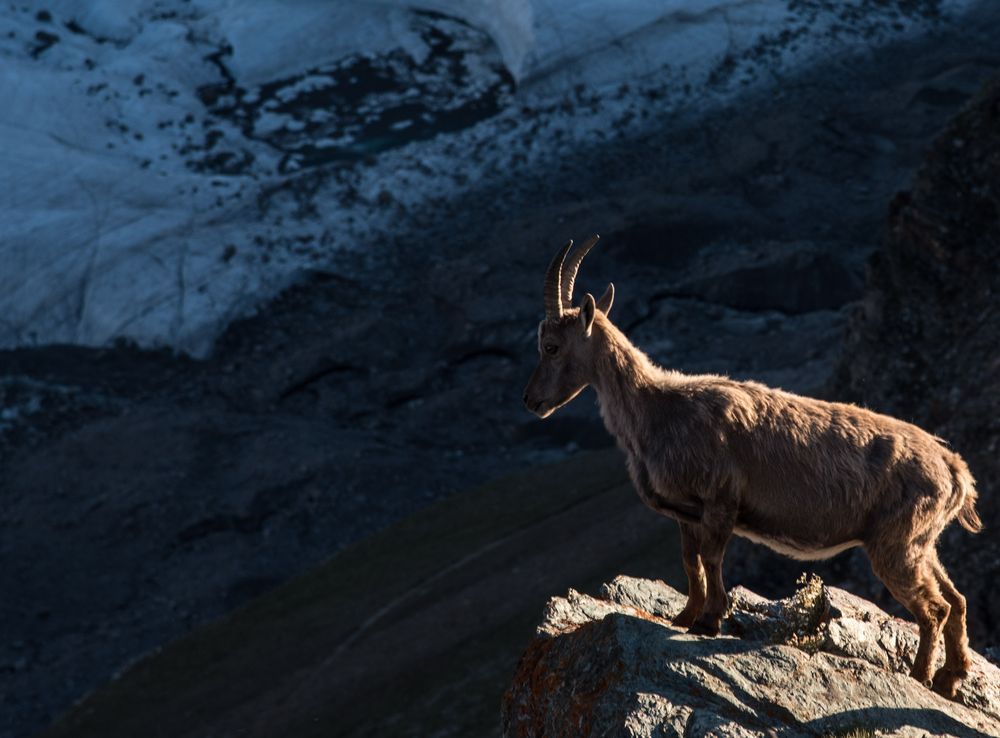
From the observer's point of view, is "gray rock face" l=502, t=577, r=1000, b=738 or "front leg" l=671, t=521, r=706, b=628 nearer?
"gray rock face" l=502, t=577, r=1000, b=738

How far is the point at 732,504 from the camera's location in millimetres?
13164

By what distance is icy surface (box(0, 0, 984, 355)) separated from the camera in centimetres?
6525

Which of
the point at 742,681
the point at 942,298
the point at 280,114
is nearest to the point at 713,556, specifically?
the point at 742,681

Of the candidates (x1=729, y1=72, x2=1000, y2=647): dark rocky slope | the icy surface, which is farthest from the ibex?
the icy surface

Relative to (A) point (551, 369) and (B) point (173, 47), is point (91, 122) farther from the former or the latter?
(A) point (551, 369)

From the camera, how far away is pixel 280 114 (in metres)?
77.9

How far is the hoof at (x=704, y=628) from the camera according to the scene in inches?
522

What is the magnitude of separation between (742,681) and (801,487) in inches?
78.5

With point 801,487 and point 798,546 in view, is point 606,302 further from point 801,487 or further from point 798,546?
point 798,546

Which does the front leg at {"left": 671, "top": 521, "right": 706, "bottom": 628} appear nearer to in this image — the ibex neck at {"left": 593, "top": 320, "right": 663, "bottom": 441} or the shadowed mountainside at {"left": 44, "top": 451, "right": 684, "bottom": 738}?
the ibex neck at {"left": 593, "top": 320, "right": 663, "bottom": 441}

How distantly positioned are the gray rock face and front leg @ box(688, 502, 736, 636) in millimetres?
257

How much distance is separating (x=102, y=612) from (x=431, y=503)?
11762 mm

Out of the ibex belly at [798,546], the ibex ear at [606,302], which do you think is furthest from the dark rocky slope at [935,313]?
the ibex ear at [606,302]

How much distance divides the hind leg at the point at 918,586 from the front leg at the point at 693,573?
65.3 inches
